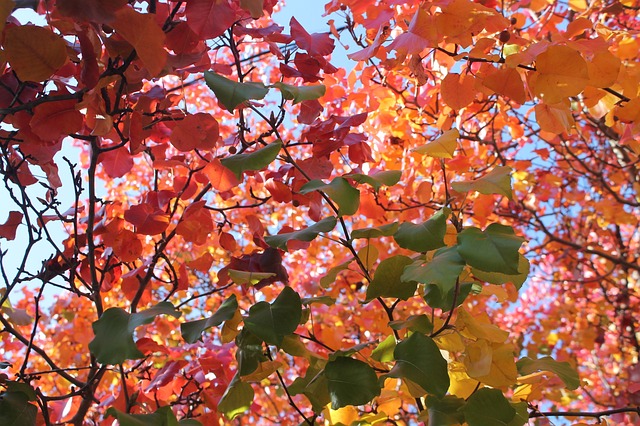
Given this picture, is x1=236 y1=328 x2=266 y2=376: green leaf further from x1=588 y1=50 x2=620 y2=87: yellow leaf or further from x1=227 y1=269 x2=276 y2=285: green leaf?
x1=588 y1=50 x2=620 y2=87: yellow leaf

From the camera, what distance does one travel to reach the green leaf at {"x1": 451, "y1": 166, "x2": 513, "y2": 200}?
1018 millimetres

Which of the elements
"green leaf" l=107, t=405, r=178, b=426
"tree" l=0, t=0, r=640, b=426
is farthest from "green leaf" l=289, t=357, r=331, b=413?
"green leaf" l=107, t=405, r=178, b=426

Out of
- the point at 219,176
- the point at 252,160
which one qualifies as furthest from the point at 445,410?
the point at 219,176

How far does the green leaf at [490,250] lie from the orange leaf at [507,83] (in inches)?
23.8

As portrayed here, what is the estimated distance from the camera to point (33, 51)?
112 centimetres

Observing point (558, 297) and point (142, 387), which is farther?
point (558, 297)

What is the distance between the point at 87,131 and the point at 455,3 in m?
1.07

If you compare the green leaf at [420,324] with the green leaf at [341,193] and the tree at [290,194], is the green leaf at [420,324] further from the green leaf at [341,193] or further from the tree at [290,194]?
the green leaf at [341,193]

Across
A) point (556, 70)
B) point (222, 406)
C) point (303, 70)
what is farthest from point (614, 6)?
point (222, 406)

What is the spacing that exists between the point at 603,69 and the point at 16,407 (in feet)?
5.14

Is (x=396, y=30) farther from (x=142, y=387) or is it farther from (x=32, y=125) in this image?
(x=142, y=387)

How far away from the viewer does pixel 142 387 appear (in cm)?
181

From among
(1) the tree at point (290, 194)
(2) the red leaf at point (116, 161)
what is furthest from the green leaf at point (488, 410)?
(2) the red leaf at point (116, 161)

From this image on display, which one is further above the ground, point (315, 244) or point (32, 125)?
point (315, 244)
